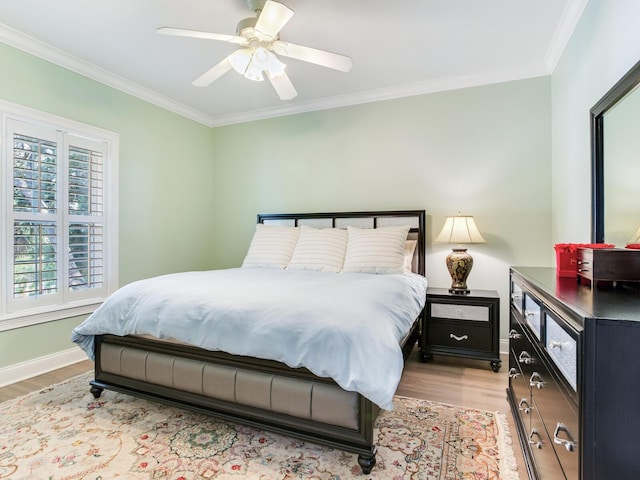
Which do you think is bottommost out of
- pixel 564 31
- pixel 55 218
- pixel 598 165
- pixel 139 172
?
pixel 55 218

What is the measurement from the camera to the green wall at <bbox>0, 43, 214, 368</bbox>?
2.75 m

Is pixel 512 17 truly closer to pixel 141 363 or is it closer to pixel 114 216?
pixel 141 363

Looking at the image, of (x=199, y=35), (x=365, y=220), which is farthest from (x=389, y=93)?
(x=199, y=35)

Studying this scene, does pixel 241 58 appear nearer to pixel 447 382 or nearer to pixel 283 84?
pixel 283 84

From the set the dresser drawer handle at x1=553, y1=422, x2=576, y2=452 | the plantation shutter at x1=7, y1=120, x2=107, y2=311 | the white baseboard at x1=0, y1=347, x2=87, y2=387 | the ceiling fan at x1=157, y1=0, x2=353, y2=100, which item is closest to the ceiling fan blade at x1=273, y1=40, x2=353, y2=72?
the ceiling fan at x1=157, y1=0, x2=353, y2=100

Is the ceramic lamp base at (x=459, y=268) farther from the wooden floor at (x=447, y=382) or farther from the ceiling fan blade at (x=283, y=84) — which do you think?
the ceiling fan blade at (x=283, y=84)

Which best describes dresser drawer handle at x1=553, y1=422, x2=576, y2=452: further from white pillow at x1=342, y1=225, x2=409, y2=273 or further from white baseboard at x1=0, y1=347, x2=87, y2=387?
→ white baseboard at x1=0, y1=347, x2=87, y2=387

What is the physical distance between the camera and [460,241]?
302 cm

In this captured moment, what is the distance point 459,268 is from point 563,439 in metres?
2.17

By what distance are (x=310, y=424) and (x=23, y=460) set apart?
1410 millimetres

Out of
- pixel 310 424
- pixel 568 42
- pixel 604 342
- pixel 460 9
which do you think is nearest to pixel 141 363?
pixel 310 424

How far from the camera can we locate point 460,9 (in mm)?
2330

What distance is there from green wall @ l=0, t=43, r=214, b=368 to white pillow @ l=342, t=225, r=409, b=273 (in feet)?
7.21

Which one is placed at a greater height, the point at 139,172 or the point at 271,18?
the point at 271,18
